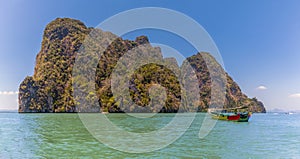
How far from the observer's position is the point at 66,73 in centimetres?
8331

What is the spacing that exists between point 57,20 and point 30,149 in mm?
89758

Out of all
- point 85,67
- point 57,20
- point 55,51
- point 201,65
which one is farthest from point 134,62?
point 201,65

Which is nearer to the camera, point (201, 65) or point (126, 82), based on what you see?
point (126, 82)

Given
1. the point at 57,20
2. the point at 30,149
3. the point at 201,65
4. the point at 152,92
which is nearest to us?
the point at 30,149

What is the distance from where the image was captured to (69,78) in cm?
8162

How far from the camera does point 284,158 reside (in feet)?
38.1

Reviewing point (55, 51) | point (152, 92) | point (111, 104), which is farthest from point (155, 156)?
point (55, 51)

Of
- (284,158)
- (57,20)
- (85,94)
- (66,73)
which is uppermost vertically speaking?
(57,20)

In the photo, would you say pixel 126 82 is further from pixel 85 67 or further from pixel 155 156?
pixel 155 156

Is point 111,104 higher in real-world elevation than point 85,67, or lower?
lower

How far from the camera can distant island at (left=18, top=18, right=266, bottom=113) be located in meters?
76.2

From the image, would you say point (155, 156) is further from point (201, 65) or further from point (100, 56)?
point (201, 65)

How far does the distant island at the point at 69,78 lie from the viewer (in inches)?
3000

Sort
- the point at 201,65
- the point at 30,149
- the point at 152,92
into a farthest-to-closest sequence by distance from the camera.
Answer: the point at 201,65 < the point at 152,92 < the point at 30,149
